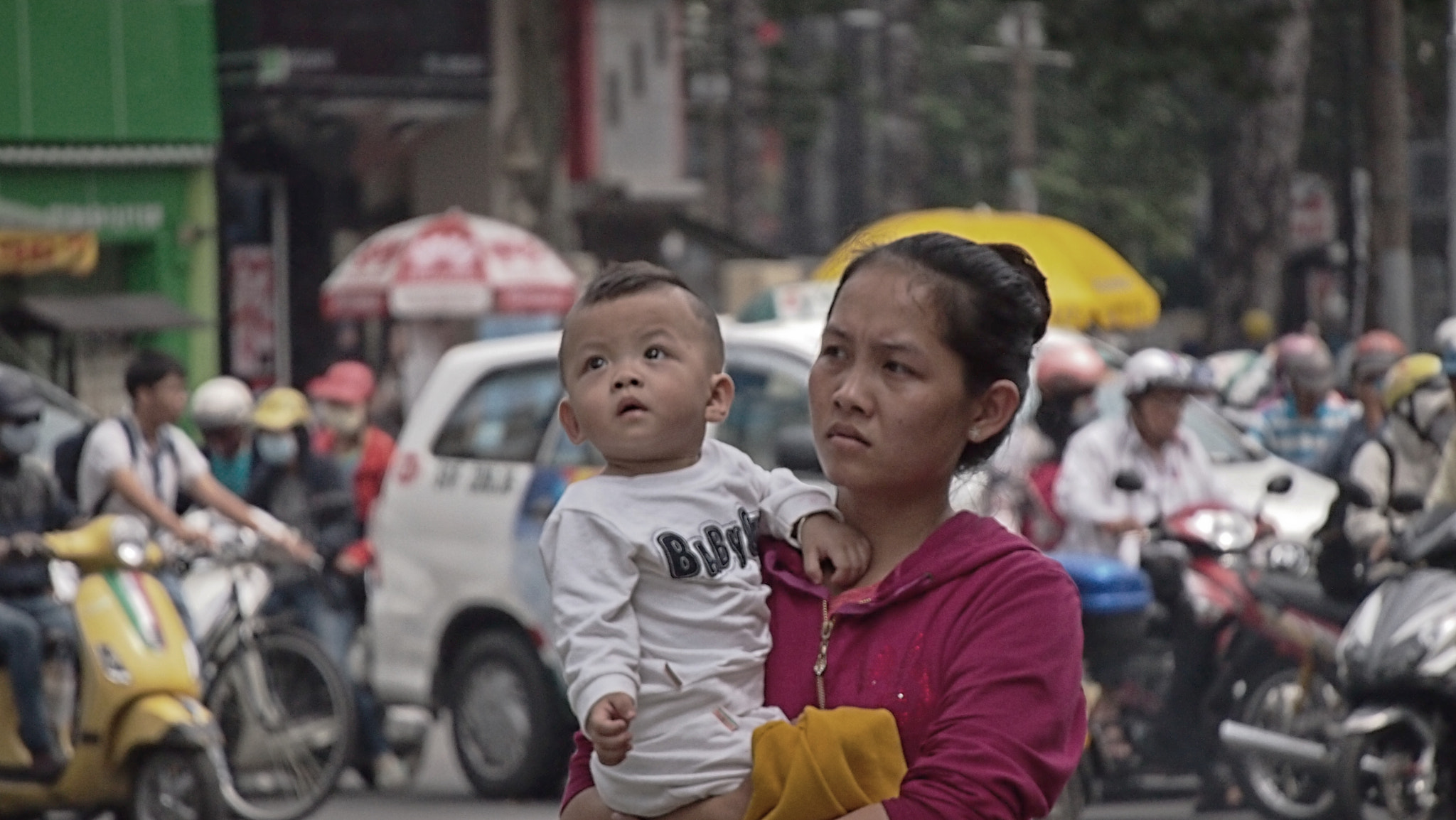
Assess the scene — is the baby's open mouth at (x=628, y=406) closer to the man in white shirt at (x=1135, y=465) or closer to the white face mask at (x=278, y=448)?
the man in white shirt at (x=1135, y=465)

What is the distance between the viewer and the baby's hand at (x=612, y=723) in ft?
8.91

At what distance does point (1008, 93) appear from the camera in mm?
49344

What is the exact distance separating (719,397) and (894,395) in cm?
41

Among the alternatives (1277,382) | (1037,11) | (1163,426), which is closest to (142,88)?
(1037,11)

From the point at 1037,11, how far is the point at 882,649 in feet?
68.8

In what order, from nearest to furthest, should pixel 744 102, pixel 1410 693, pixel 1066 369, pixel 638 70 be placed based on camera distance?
pixel 1410 693, pixel 1066 369, pixel 744 102, pixel 638 70

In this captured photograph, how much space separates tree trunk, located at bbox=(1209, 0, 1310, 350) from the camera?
26859mm

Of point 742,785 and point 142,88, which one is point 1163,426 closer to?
point 742,785

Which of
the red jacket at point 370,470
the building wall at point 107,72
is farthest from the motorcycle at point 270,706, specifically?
the building wall at point 107,72

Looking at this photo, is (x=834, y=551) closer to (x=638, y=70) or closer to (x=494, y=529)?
(x=494, y=529)

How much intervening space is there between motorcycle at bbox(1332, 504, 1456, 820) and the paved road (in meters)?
1.43

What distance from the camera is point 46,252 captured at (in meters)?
23.6

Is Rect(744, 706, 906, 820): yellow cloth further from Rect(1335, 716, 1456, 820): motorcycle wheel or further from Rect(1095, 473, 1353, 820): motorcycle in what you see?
Rect(1095, 473, 1353, 820): motorcycle

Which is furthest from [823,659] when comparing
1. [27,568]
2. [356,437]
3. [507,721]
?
[356,437]
